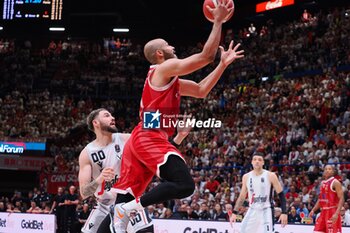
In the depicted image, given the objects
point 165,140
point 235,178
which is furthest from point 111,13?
point 165,140

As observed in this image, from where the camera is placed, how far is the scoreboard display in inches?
886

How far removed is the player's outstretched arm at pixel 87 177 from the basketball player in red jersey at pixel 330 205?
17.9ft

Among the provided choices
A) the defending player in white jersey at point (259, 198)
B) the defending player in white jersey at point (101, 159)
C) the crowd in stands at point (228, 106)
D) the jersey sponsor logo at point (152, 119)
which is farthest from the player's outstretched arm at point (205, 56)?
the crowd in stands at point (228, 106)

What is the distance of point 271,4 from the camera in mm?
30719

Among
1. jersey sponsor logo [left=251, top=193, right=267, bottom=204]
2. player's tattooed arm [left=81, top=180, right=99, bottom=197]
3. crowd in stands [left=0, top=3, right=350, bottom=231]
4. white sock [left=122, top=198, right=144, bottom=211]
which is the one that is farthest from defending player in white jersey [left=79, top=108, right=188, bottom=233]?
crowd in stands [left=0, top=3, right=350, bottom=231]

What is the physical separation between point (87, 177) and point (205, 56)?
2306mm

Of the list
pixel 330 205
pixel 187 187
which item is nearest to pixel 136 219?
pixel 187 187

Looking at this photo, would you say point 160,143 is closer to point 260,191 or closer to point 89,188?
point 89,188

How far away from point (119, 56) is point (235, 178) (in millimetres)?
17882

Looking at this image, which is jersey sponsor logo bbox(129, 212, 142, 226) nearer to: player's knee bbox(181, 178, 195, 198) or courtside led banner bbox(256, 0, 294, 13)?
player's knee bbox(181, 178, 195, 198)

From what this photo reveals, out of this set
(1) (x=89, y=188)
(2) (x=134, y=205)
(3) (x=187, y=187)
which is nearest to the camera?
(3) (x=187, y=187)

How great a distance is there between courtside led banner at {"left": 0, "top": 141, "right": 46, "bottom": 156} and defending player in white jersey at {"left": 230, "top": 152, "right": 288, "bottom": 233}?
724 inches

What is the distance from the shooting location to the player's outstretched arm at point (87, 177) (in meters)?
5.90

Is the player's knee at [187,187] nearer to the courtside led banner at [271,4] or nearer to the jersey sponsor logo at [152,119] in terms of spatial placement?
the jersey sponsor logo at [152,119]
